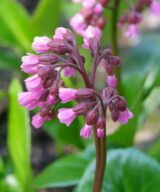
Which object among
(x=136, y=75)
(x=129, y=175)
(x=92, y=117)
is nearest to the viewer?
(x=92, y=117)

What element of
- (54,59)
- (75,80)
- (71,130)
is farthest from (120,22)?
(75,80)

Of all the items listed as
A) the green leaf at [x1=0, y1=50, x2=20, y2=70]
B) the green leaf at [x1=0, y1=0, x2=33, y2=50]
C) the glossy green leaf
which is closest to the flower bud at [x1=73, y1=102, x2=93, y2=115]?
the glossy green leaf

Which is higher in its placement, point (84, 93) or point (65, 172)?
point (84, 93)

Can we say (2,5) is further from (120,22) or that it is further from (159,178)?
(159,178)

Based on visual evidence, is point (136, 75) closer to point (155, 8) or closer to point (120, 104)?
point (155, 8)

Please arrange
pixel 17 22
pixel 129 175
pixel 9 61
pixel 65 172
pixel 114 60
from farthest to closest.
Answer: pixel 9 61 < pixel 17 22 < pixel 65 172 < pixel 129 175 < pixel 114 60

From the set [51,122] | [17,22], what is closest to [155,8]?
[51,122]

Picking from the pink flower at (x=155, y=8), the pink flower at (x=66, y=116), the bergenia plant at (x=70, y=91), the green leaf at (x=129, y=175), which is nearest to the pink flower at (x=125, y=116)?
the bergenia plant at (x=70, y=91)
